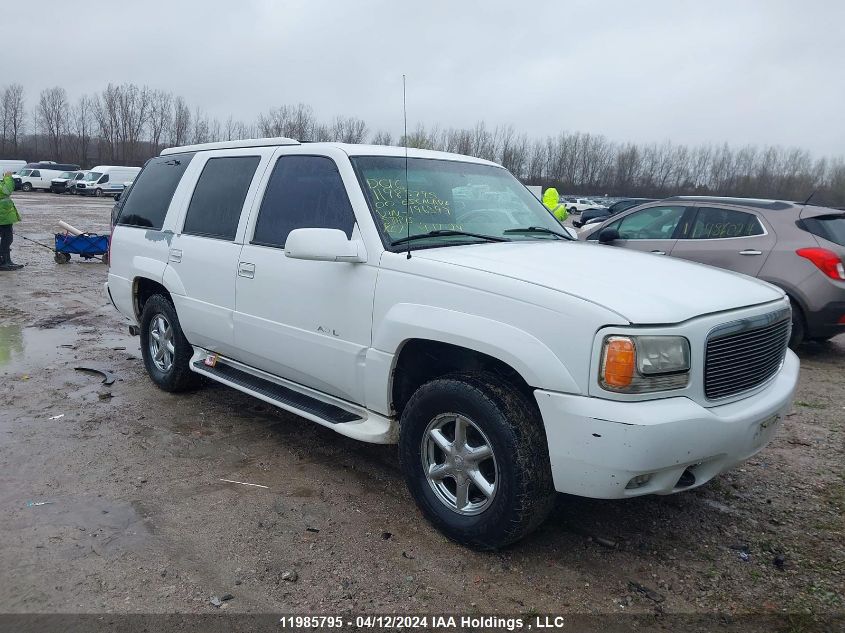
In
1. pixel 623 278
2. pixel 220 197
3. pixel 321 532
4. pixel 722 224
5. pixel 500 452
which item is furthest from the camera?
pixel 722 224

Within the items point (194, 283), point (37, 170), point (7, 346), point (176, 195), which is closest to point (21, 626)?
point (194, 283)

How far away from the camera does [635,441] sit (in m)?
2.60

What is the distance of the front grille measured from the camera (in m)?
2.87

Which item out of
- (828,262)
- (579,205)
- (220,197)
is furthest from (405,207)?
(579,205)

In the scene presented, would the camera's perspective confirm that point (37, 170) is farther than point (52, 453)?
Yes

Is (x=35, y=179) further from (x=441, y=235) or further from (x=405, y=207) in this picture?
(x=441, y=235)

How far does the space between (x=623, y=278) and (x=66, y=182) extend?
4873 cm

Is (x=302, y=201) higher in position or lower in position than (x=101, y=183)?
lower

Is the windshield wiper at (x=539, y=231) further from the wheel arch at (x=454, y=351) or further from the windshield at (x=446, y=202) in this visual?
the wheel arch at (x=454, y=351)

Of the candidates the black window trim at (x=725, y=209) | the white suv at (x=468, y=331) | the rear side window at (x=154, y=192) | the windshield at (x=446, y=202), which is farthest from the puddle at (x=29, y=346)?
the black window trim at (x=725, y=209)

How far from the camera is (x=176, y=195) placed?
17.0 feet

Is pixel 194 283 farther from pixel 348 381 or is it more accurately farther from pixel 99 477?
pixel 348 381

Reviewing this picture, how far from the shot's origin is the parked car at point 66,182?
43406 mm

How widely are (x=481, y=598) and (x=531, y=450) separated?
68 cm
